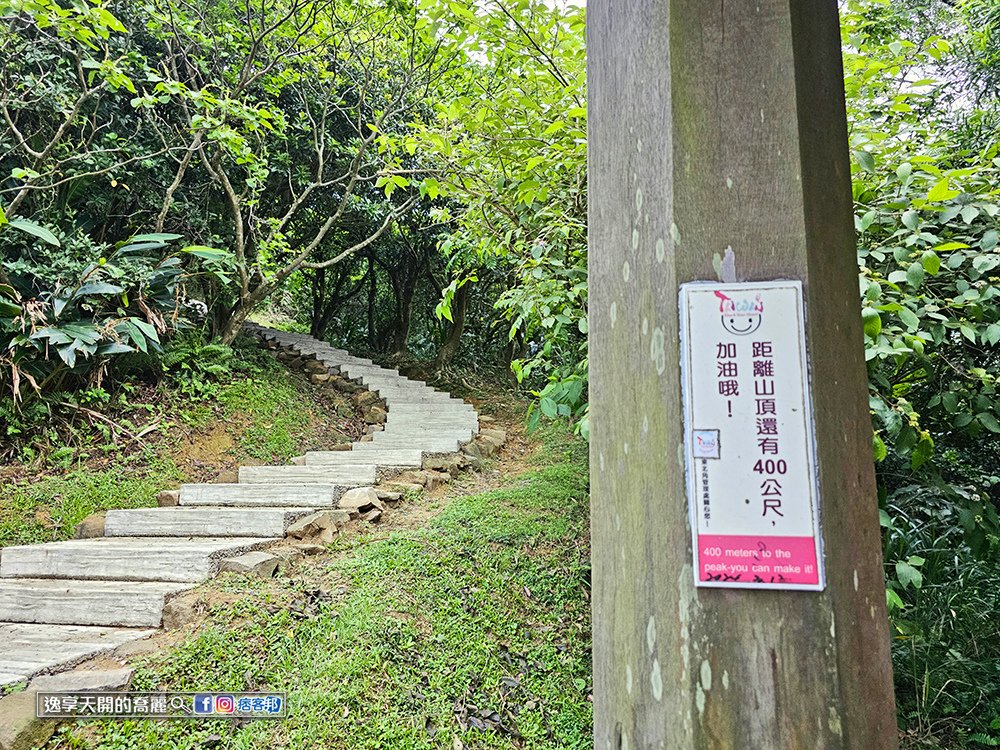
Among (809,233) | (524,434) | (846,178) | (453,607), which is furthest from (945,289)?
(524,434)

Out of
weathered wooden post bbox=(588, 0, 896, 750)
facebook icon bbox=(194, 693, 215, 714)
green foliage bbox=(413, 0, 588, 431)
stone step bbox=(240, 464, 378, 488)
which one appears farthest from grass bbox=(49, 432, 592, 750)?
weathered wooden post bbox=(588, 0, 896, 750)

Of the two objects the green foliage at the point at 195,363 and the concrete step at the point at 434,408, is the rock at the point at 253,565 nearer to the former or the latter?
the green foliage at the point at 195,363

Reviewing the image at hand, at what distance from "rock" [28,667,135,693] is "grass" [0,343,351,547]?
227 centimetres

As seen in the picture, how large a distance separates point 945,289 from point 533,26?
237cm

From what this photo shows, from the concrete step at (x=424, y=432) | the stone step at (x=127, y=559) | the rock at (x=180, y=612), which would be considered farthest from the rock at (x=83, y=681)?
the concrete step at (x=424, y=432)

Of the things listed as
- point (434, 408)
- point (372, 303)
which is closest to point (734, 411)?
point (434, 408)

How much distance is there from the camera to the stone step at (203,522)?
3.72 m

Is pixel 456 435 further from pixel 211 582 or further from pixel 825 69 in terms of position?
pixel 825 69

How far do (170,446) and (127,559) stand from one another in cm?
218

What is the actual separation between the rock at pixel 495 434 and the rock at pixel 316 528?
271 cm

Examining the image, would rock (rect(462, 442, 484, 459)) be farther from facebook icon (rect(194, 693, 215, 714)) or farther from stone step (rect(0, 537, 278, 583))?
facebook icon (rect(194, 693, 215, 714))

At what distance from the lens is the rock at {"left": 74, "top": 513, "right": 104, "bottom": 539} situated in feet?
13.8

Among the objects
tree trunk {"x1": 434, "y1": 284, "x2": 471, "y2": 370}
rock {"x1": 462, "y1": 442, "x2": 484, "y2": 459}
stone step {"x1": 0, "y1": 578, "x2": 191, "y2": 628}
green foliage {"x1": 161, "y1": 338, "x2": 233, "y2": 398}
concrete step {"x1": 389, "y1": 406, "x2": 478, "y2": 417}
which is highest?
tree trunk {"x1": 434, "y1": 284, "x2": 471, "y2": 370}

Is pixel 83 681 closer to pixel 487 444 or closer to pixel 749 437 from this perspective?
pixel 749 437
